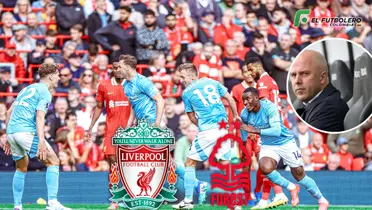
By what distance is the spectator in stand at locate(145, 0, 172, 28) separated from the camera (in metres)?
21.4

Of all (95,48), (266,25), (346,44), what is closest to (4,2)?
(95,48)

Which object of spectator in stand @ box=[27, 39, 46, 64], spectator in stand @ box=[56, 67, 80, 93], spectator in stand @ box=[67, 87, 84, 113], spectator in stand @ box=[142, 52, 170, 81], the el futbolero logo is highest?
the el futbolero logo

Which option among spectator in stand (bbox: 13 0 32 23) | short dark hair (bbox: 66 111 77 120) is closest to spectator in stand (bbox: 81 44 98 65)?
short dark hair (bbox: 66 111 77 120)

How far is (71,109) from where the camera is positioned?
20219 millimetres

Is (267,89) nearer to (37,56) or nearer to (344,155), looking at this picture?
(344,155)

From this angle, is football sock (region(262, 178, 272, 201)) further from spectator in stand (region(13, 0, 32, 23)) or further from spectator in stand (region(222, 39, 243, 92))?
spectator in stand (region(13, 0, 32, 23))

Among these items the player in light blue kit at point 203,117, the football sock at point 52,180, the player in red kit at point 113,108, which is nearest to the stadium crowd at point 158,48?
the player in red kit at point 113,108

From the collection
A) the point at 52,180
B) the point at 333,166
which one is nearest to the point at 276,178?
the point at 52,180

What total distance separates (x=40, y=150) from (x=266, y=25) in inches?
317

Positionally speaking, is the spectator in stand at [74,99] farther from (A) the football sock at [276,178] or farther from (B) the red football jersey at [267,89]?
(A) the football sock at [276,178]

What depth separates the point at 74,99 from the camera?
20.4 metres

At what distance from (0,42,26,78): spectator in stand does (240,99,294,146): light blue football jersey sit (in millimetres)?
6681

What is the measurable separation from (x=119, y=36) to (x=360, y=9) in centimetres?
503

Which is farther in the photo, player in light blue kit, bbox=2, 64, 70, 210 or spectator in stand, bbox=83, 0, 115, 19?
spectator in stand, bbox=83, 0, 115, 19
